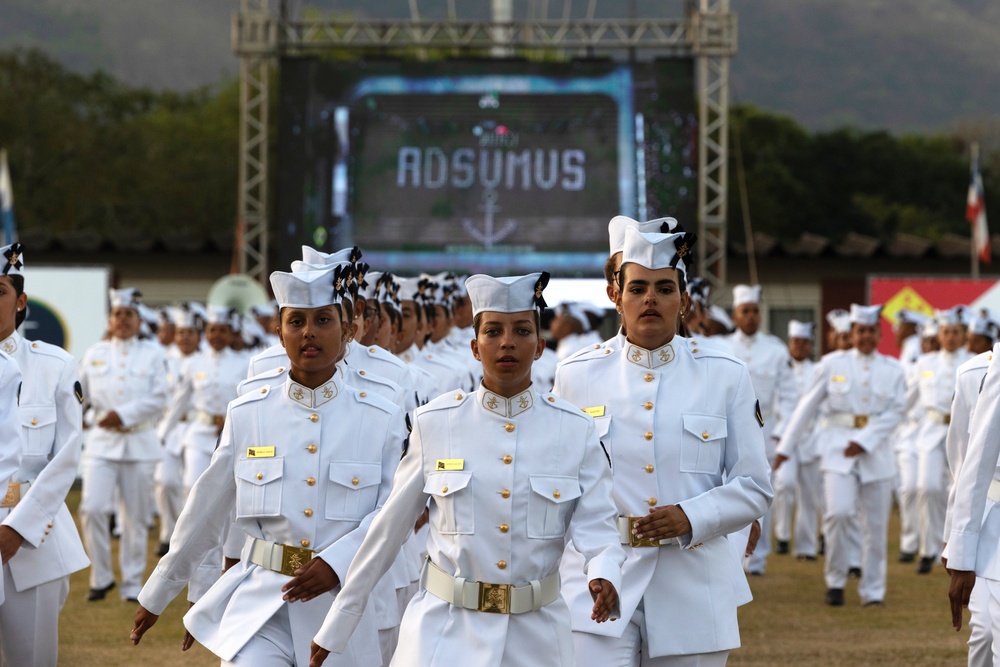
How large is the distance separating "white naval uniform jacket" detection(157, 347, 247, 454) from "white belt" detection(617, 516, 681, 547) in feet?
28.7

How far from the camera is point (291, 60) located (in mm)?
21547

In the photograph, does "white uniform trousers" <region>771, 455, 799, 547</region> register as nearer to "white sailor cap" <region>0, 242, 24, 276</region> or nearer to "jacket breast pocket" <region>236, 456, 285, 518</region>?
"white sailor cap" <region>0, 242, 24, 276</region>

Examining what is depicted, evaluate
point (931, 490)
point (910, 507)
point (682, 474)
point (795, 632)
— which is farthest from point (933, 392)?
point (682, 474)

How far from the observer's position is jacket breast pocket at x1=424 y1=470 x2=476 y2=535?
205 inches

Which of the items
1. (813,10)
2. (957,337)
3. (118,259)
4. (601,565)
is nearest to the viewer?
(601,565)

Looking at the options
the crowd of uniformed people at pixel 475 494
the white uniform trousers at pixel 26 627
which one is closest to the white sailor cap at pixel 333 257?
the crowd of uniformed people at pixel 475 494

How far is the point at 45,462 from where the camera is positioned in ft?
23.5

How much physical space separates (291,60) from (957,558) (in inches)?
654

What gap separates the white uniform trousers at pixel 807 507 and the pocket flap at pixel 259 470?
34.7 feet

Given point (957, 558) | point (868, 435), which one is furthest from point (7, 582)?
point (868, 435)

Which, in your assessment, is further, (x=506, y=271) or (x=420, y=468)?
(x=506, y=271)

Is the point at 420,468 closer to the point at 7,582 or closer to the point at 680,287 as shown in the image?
the point at 680,287

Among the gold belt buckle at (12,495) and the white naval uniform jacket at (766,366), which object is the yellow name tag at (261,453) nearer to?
the gold belt buckle at (12,495)

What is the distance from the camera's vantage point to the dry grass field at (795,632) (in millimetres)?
10086
